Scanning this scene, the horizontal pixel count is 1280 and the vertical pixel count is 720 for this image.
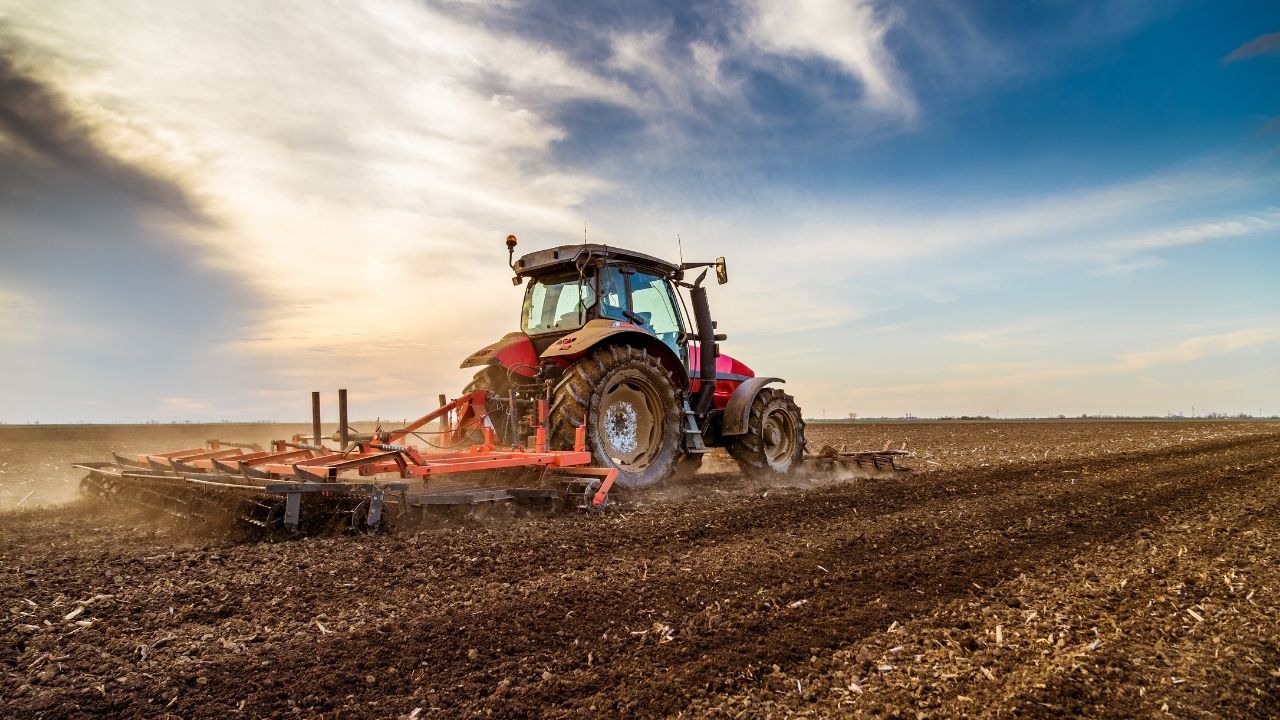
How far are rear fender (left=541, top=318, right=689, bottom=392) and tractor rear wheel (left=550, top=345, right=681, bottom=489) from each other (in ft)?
0.37

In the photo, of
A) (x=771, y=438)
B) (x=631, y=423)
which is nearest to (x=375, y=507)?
(x=631, y=423)

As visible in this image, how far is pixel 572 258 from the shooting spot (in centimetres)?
780

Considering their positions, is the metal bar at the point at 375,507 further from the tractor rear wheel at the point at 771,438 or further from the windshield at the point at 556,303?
the tractor rear wheel at the point at 771,438

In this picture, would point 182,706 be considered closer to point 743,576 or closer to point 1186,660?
point 743,576

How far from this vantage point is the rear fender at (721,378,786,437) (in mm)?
8875

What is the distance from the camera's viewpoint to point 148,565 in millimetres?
4555

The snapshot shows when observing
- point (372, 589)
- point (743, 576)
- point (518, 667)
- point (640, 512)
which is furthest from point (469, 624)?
A: point (640, 512)

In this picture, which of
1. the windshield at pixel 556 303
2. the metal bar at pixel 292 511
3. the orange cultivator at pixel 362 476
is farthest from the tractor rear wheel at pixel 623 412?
the metal bar at pixel 292 511

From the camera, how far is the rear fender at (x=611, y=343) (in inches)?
270

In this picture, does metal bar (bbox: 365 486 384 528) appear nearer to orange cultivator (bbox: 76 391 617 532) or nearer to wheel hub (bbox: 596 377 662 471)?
orange cultivator (bbox: 76 391 617 532)

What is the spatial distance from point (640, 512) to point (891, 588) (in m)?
2.74

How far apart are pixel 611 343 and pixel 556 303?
128cm

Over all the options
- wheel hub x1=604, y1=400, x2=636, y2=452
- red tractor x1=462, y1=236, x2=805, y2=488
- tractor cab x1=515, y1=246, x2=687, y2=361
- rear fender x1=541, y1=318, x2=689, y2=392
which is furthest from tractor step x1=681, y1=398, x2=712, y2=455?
tractor cab x1=515, y1=246, x2=687, y2=361

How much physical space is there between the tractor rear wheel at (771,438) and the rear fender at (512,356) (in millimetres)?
2874
